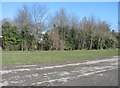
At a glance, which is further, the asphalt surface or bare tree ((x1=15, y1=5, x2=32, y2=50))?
bare tree ((x1=15, y1=5, x2=32, y2=50))

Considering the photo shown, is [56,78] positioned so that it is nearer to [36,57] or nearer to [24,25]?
[36,57]

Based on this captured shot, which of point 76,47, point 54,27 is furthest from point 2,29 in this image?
point 76,47

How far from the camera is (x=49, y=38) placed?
195ft

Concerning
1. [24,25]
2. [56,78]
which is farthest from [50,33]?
[56,78]

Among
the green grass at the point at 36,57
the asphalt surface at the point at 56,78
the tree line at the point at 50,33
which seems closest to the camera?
the asphalt surface at the point at 56,78

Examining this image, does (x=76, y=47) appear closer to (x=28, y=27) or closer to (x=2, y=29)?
(x=28, y=27)

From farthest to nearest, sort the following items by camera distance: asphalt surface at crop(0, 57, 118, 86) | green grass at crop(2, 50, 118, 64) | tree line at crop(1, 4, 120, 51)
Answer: tree line at crop(1, 4, 120, 51) < green grass at crop(2, 50, 118, 64) < asphalt surface at crop(0, 57, 118, 86)

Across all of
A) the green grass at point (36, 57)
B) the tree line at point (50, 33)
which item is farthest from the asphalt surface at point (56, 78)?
the tree line at point (50, 33)

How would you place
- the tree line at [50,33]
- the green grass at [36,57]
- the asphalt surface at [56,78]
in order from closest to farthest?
1. the asphalt surface at [56,78]
2. the green grass at [36,57]
3. the tree line at [50,33]

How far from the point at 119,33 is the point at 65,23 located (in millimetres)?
22905

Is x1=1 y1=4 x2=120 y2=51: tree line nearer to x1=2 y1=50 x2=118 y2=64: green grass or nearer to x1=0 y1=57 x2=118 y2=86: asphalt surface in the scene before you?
x1=2 y1=50 x2=118 y2=64: green grass

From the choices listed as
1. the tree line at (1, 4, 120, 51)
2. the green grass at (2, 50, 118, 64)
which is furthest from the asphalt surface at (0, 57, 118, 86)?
the tree line at (1, 4, 120, 51)

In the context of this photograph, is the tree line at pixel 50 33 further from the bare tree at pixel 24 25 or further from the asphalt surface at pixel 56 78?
the asphalt surface at pixel 56 78

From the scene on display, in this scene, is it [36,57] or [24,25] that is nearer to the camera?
[36,57]
